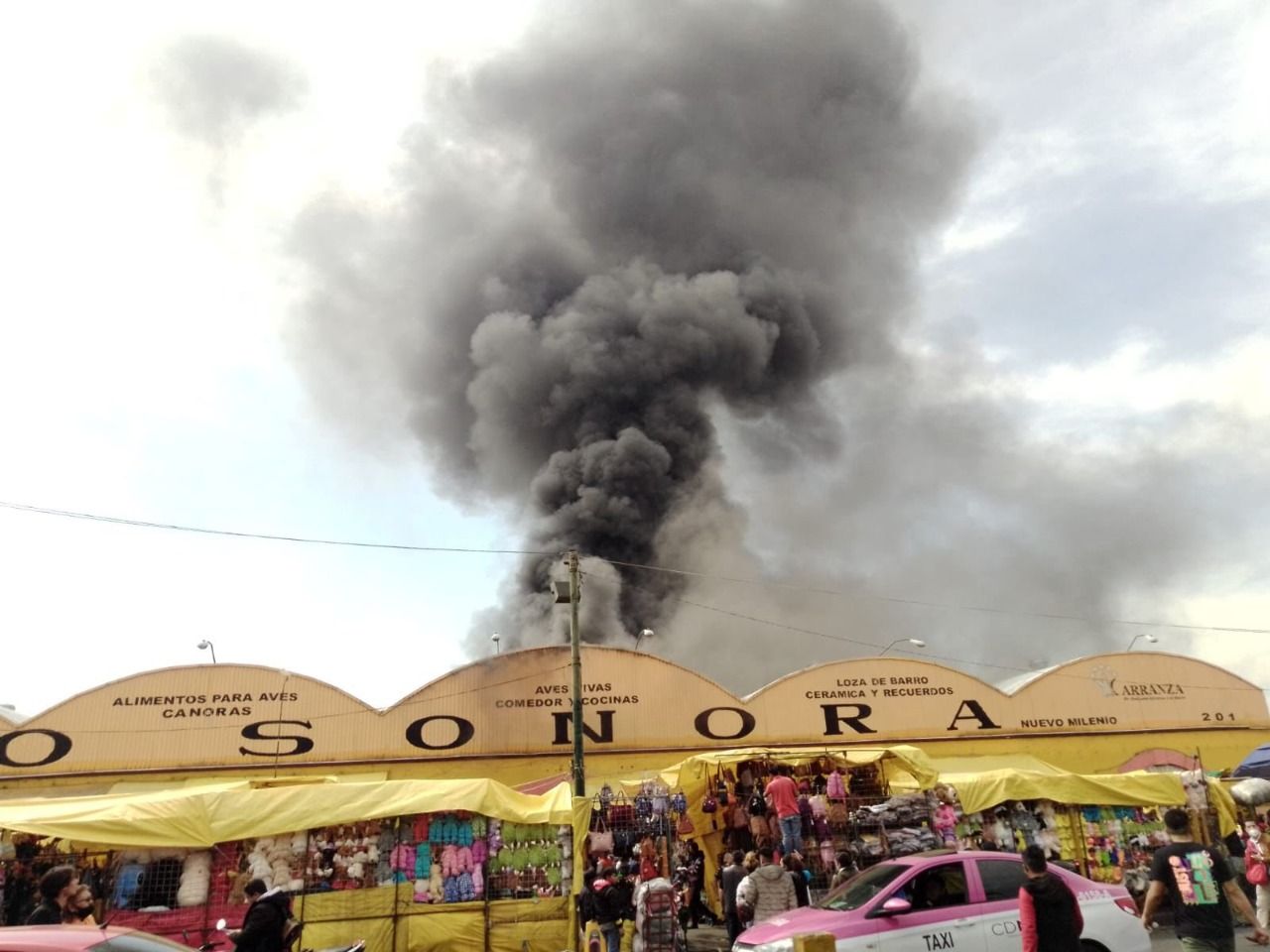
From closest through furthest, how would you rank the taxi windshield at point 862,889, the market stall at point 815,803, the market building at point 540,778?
the taxi windshield at point 862,889 < the market building at point 540,778 < the market stall at point 815,803

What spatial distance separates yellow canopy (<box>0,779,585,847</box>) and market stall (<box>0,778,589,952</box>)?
0.05ft

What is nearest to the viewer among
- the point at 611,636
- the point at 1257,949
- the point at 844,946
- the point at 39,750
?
the point at 844,946

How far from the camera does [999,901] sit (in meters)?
7.89

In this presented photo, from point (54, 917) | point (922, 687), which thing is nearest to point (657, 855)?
point (54, 917)

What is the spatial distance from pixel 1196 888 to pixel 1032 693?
65.0 feet

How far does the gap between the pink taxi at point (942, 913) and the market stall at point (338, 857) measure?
410 cm

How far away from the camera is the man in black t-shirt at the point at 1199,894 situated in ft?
17.3

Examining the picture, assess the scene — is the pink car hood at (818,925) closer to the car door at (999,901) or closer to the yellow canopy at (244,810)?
the car door at (999,901)

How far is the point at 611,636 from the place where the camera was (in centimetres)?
2775

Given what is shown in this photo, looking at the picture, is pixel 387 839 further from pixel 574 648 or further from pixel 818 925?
pixel 818 925

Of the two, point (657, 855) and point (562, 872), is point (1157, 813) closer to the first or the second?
point (657, 855)

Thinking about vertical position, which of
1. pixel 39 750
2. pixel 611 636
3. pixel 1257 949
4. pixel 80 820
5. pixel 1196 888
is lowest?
pixel 1257 949

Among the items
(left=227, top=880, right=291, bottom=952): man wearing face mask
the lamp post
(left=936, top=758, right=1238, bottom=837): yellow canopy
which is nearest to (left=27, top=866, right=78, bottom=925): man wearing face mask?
(left=227, top=880, right=291, bottom=952): man wearing face mask

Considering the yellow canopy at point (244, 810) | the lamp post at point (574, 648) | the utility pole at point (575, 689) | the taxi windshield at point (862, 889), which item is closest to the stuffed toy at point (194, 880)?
the yellow canopy at point (244, 810)
